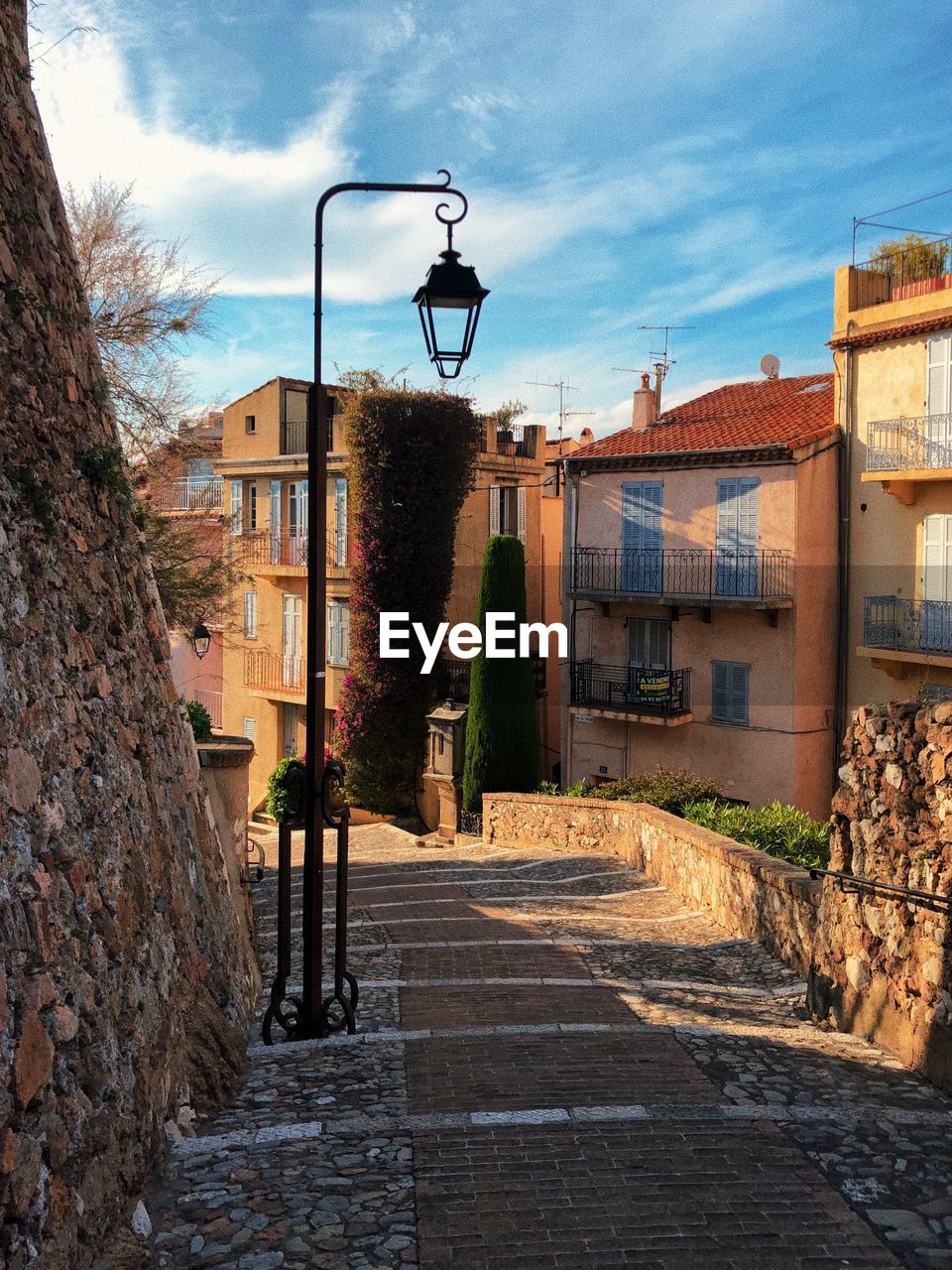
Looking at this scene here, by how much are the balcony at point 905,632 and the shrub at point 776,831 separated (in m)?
5.41

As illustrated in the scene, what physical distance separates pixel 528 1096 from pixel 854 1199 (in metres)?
1.82

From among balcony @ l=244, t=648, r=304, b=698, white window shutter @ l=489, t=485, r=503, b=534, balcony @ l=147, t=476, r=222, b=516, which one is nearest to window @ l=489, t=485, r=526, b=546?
white window shutter @ l=489, t=485, r=503, b=534

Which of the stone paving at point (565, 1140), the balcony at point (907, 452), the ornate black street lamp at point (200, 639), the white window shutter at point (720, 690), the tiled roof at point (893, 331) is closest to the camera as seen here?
the stone paving at point (565, 1140)

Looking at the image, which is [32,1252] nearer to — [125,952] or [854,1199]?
[125,952]

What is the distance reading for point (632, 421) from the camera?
2752 centimetres

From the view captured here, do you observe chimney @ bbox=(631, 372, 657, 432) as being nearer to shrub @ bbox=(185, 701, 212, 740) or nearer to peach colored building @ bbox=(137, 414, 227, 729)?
peach colored building @ bbox=(137, 414, 227, 729)

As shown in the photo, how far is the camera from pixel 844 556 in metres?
22.4

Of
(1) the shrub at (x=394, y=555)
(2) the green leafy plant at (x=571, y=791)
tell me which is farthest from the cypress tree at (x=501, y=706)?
(1) the shrub at (x=394, y=555)

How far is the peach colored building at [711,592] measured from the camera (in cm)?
2275

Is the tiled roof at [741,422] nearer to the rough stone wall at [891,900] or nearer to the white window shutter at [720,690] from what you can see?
the white window shutter at [720,690]

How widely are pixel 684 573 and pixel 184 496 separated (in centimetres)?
1159

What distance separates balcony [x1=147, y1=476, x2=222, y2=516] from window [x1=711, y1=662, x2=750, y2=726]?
36.9 feet

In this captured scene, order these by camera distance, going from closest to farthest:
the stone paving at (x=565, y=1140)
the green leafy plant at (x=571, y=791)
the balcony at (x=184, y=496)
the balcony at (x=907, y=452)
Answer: the stone paving at (x=565, y=1140)
the balcony at (x=184, y=496)
the balcony at (x=907, y=452)
the green leafy plant at (x=571, y=791)

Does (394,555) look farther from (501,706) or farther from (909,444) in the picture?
(909,444)
